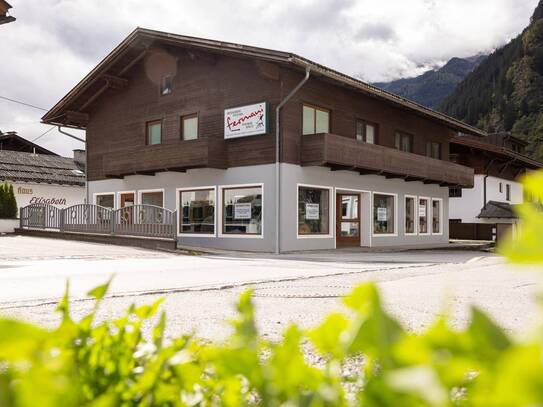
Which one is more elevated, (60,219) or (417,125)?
(417,125)

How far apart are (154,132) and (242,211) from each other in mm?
5383

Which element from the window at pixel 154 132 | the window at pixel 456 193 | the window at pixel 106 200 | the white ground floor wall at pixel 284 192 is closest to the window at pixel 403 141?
the white ground floor wall at pixel 284 192

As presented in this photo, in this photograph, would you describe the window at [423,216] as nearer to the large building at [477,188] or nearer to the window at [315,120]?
the large building at [477,188]

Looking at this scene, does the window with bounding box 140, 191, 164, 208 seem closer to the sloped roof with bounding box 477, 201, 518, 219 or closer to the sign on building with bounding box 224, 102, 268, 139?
the sign on building with bounding box 224, 102, 268, 139

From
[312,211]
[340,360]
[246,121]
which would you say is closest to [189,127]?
[246,121]

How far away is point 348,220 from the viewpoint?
797 inches

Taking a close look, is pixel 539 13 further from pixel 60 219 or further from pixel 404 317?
pixel 404 317

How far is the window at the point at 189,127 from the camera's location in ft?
63.7

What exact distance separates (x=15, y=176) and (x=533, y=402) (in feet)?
116

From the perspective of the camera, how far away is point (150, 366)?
2.85 ft

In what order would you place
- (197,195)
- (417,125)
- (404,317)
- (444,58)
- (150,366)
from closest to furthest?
(150,366), (404,317), (197,195), (417,125), (444,58)

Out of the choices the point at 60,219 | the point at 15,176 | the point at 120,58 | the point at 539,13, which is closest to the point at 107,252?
the point at 60,219

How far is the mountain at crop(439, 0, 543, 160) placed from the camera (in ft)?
184

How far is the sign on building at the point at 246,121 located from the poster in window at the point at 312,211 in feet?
9.26
